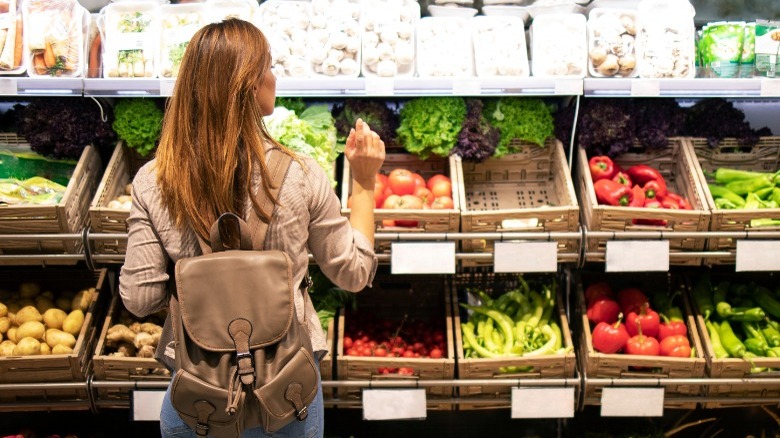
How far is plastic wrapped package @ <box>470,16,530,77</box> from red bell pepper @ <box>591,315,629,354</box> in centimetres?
105

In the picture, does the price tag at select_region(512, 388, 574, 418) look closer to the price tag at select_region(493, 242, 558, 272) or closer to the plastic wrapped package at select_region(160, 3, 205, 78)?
the price tag at select_region(493, 242, 558, 272)

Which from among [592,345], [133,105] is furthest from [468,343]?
[133,105]

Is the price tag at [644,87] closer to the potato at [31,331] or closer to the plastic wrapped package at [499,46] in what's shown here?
the plastic wrapped package at [499,46]

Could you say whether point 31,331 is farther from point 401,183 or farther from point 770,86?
point 770,86

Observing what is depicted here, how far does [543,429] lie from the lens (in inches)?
146

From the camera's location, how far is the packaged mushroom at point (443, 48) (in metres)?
3.02

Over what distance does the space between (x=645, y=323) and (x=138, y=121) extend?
2.19 metres

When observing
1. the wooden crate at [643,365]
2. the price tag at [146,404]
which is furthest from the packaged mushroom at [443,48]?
the price tag at [146,404]

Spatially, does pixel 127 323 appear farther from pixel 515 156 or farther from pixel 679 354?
pixel 679 354

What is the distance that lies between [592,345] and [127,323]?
1878 millimetres

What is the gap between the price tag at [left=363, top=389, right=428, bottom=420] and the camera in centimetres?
305

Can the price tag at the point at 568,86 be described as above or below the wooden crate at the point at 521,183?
above

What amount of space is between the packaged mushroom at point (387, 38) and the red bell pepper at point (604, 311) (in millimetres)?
1239

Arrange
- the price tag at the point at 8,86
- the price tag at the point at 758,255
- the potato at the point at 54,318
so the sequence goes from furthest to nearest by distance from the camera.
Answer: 1. the potato at the point at 54,318
2. the price tag at the point at 758,255
3. the price tag at the point at 8,86
